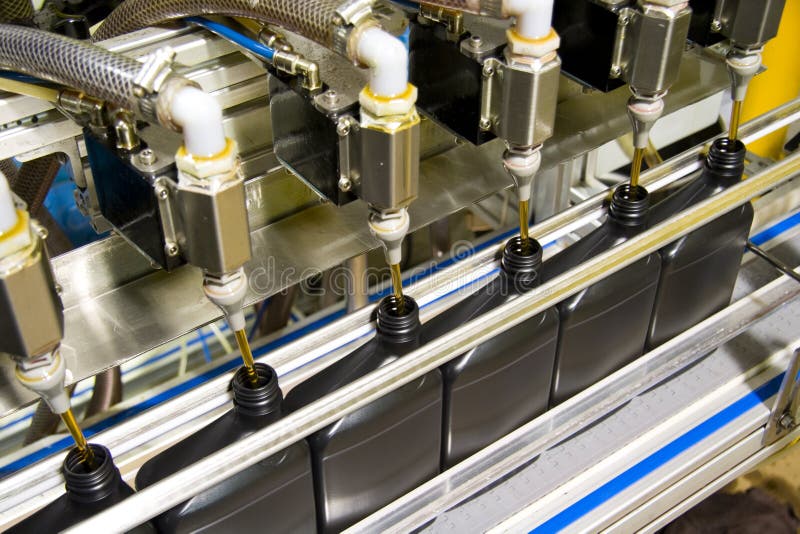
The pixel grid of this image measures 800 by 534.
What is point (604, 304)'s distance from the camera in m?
1.14

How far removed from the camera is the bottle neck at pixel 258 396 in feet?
3.10

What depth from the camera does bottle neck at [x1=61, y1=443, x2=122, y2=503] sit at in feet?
2.86

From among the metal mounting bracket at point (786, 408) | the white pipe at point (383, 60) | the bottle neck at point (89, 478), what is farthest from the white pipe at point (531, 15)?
the metal mounting bracket at point (786, 408)

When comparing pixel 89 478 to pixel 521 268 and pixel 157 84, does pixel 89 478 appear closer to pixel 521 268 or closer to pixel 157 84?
pixel 157 84

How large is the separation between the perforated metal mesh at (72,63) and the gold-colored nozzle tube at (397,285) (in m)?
0.34

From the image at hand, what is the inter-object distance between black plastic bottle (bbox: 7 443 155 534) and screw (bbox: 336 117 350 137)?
1.26ft

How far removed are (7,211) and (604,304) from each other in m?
0.71

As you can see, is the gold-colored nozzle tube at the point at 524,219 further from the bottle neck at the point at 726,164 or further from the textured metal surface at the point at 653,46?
the bottle neck at the point at 726,164

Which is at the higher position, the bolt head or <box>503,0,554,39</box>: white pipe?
<box>503,0,554,39</box>: white pipe

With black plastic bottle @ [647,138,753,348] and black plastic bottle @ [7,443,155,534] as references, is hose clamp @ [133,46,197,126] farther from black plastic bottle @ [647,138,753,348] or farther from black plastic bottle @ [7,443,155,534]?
black plastic bottle @ [647,138,753,348]

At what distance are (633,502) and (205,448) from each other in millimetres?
638

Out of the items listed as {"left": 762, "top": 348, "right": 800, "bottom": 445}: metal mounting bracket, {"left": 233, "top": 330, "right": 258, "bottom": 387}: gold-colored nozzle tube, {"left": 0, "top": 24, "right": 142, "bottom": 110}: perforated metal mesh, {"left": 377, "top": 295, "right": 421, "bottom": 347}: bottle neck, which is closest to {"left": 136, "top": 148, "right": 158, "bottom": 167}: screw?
{"left": 0, "top": 24, "right": 142, "bottom": 110}: perforated metal mesh

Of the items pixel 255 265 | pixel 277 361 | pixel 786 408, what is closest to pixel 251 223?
pixel 255 265

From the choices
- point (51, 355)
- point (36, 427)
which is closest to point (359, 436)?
point (51, 355)
